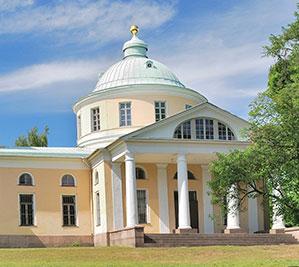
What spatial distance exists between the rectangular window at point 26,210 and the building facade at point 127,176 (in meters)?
0.06

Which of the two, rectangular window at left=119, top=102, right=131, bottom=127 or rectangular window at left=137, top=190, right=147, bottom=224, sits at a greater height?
rectangular window at left=119, top=102, right=131, bottom=127

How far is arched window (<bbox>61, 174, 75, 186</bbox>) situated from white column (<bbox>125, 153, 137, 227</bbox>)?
17.8 feet

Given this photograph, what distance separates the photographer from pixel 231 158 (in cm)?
1909

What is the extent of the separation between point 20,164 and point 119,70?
30.1 feet

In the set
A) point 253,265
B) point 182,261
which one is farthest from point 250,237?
point 253,265

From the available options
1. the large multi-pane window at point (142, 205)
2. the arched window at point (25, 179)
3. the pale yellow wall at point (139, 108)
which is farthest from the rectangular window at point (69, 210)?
the pale yellow wall at point (139, 108)

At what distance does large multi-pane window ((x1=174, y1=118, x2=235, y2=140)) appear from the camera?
3572cm

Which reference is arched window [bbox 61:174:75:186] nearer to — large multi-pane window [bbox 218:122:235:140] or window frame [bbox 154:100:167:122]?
window frame [bbox 154:100:167:122]

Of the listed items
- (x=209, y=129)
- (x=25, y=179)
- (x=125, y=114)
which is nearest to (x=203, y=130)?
(x=209, y=129)

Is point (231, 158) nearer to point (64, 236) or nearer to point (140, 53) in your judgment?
point (64, 236)

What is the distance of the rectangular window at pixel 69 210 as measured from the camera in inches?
1489

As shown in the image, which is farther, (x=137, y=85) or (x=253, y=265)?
(x=137, y=85)

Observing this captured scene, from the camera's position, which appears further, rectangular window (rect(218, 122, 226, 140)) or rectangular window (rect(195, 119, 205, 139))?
rectangular window (rect(218, 122, 226, 140))

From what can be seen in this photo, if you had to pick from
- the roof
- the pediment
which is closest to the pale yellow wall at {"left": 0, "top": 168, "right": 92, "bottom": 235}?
the roof
